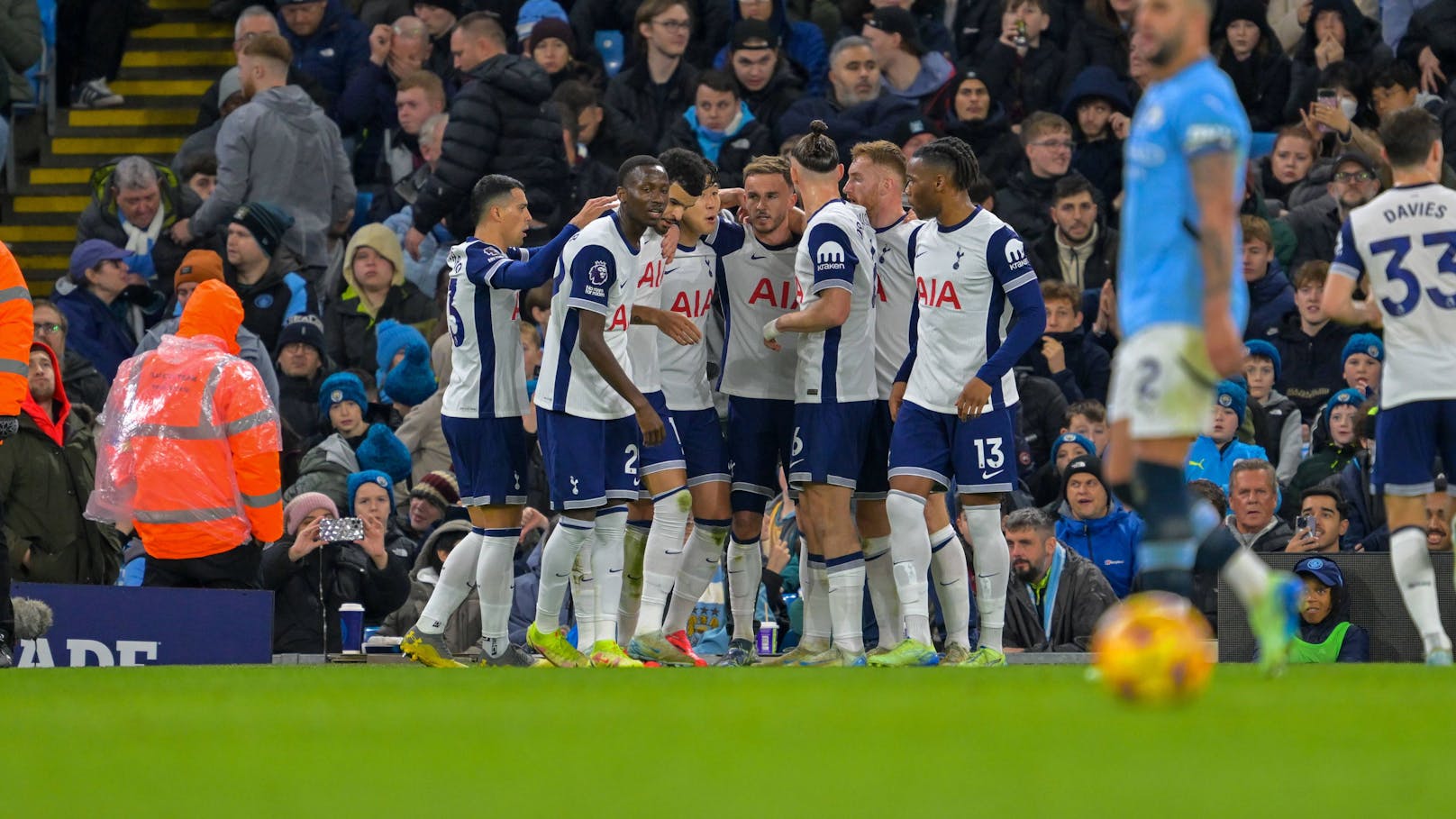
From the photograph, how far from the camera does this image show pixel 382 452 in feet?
49.3

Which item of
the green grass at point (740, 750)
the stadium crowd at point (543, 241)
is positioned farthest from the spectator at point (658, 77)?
the green grass at point (740, 750)

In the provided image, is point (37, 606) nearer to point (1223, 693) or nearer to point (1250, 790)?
point (1223, 693)

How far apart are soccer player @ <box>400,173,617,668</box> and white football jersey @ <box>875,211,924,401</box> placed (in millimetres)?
1578

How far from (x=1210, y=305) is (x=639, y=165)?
5.24 meters

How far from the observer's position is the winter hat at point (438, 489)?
1464cm

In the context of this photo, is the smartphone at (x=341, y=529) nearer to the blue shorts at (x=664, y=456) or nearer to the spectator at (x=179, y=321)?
the spectator at (x=179, y=321)

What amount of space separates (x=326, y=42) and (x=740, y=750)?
16.1 meters

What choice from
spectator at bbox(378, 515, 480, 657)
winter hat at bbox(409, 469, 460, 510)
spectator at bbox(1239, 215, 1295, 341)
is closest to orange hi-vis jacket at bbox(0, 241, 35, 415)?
spectator at bbox(378, 515, 480, 657)

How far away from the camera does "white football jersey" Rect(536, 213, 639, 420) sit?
11.0 meters

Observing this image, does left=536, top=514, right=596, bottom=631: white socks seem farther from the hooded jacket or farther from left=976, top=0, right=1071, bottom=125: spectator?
left=976, top=0, right=1071, bottom=125: spectator

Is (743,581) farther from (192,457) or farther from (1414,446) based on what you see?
(1414,446)

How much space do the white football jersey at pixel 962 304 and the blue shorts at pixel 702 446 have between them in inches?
52.1

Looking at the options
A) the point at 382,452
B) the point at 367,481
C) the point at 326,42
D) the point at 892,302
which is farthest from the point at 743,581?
the point at 326,42

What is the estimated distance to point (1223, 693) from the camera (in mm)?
7094
